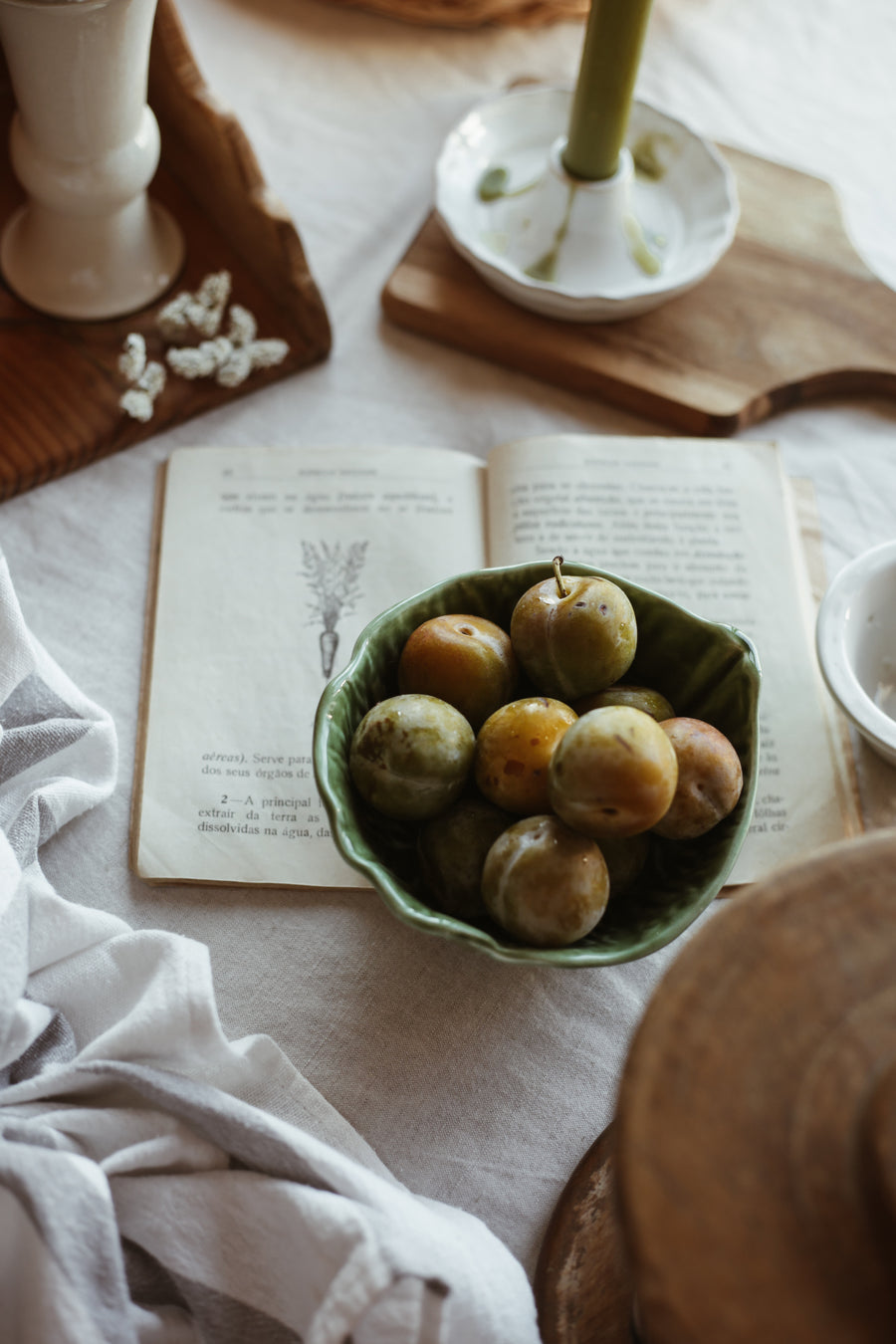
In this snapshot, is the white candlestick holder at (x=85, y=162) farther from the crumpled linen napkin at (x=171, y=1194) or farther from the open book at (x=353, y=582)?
the crumpled linen napkin at (x=171, y=1194)

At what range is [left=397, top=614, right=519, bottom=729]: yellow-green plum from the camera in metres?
0.42

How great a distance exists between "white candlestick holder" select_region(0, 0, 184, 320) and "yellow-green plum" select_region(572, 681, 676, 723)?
1.18ft

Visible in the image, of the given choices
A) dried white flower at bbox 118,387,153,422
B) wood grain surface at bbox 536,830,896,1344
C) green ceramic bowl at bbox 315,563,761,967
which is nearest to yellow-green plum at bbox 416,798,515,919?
green ceramic bowl at bbox 315,563,761,967

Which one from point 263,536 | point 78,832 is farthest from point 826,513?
point 78,832

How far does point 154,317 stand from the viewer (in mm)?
618

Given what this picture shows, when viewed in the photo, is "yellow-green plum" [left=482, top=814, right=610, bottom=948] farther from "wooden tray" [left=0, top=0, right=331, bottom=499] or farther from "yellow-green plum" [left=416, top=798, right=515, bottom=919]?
"wooden tray" [left=0, top=0, right=331, bottom=499]

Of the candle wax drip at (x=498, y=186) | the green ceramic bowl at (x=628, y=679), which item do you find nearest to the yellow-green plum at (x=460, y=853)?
the green ceramic bowl at (x=628, y=679)

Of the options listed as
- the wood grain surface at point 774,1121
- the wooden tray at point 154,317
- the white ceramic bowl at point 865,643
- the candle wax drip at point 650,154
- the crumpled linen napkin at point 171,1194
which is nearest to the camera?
the wood grain surface at point 774,1121

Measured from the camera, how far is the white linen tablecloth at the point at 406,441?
423 mm

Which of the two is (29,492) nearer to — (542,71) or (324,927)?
(324,927)

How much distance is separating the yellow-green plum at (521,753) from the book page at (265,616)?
0.11 metres

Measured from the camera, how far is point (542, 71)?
80cm

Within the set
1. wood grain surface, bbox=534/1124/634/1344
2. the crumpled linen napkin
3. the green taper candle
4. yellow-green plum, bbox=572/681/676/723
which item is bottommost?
wood grain surface, bbox=534/1124/634/1344

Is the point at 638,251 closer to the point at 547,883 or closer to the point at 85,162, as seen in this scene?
the point at 85,162
